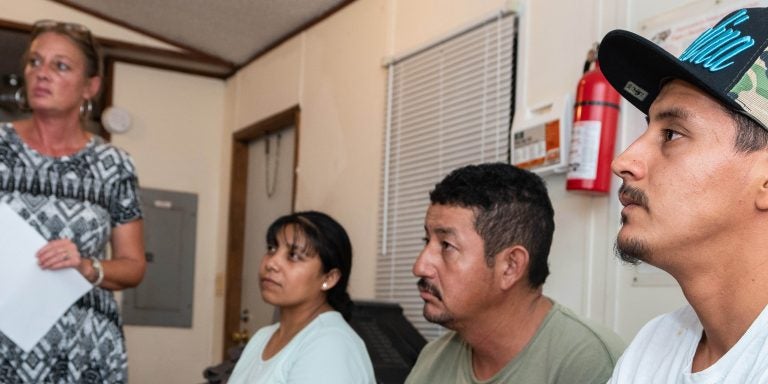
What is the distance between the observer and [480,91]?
10.9 ft

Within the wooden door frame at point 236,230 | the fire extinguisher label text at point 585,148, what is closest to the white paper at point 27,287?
the fire extinguisher label text at point 585,148

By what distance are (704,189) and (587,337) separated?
2.21 ft

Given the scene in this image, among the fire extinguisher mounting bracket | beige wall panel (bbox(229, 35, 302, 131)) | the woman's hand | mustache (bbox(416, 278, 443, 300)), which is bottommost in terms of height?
mustache (bbox(416, 278, 443, 300))

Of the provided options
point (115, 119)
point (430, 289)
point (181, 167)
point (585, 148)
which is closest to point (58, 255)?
point (430, 289)

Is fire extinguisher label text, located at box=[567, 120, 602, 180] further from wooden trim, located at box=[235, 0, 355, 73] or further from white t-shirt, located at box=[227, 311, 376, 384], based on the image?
wooden trim, located at box=[235, 0, 355, 73]

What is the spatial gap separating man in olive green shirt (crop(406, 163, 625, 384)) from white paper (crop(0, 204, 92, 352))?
0.85 meters

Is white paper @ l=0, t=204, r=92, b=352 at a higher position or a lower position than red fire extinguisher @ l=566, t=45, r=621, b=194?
lower

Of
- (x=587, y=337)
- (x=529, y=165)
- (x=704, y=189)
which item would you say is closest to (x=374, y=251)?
(x=529, y=165)

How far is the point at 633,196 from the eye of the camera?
129 centimetres

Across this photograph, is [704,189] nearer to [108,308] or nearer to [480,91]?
[108,308]

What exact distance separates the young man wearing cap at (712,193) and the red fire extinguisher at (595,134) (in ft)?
4.12

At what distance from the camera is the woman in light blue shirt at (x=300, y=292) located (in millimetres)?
2414

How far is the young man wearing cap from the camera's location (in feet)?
3.88

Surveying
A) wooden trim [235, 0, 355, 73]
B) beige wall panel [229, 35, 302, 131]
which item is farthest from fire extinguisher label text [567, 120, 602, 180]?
beige wall panel [229, 35, 302, 131]
